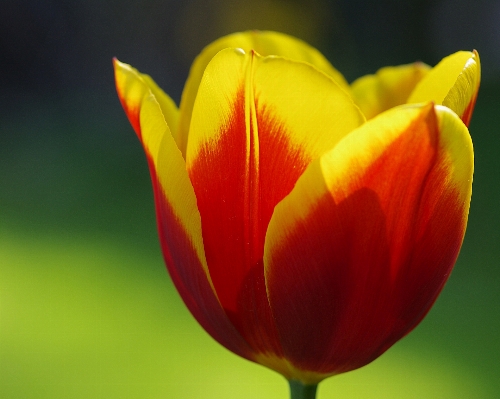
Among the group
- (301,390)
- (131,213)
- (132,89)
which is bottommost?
(131,213)

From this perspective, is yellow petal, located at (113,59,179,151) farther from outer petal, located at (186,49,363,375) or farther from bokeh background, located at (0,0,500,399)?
bokeh background, located at (0,0,500,399)

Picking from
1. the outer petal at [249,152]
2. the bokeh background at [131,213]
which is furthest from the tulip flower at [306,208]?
the bokeh background at [131,213]

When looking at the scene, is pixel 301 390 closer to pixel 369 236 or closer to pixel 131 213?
pixel 369 236

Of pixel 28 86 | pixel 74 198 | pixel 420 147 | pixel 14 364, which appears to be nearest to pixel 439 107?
pixel 420 147

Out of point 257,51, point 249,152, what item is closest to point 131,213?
point 257,51

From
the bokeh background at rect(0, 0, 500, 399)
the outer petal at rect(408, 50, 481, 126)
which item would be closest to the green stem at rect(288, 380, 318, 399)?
the outer petal at rect(408, 50, 481, 126)

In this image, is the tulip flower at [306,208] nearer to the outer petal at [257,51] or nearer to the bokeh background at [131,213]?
the outer petal at [257,51]

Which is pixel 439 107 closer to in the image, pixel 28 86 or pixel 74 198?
pixel 74 198
